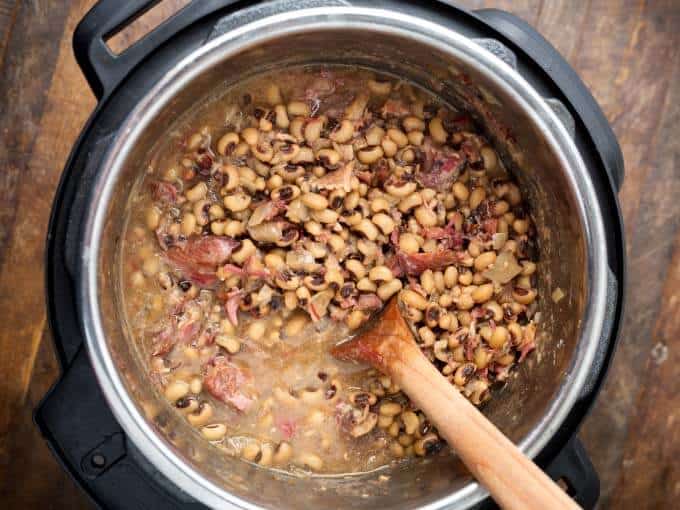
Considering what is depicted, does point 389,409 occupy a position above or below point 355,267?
below

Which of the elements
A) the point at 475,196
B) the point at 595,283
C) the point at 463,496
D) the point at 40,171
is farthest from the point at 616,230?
the point at 40,171

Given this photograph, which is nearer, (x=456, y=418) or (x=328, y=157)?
(x=456, y=418)

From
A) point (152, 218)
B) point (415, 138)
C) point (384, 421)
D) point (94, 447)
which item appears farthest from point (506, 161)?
point (94, 447)

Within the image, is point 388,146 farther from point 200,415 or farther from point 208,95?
point 200,415

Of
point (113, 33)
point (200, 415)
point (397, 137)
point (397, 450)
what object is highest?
point (113, 33)

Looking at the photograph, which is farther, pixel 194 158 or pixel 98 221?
pixel 194 158

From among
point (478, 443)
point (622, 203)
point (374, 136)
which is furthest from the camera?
point (622, 203)

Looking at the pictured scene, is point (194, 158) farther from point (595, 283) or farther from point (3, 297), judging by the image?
point (595, 283)

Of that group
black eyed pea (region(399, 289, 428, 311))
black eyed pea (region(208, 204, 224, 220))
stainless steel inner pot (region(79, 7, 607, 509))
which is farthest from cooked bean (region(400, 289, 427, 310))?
black eyed pea (region(208, 204, 224, 220))
